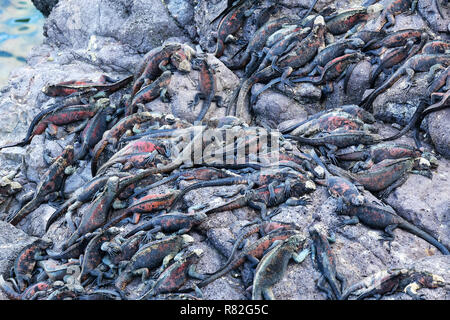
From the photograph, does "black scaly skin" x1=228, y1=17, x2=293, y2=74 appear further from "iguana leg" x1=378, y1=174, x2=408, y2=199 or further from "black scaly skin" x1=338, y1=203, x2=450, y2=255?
"black scaly skin" x1=338, y1=203, x2=450, y2=255

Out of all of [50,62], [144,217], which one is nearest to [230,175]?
[144,217]

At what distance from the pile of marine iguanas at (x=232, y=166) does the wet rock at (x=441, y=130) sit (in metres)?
0.22

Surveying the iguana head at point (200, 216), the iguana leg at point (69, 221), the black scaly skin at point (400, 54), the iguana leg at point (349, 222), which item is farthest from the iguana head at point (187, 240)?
the black scaly skin at point (400, 54)

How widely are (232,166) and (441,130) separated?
3.69 metres

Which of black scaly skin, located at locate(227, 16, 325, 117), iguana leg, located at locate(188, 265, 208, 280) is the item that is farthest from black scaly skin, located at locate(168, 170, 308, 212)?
black scaly skin, located at locate(227, 16, 325, 117)

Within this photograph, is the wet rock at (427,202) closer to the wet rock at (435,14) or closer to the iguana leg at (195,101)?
the wet rock at (435,14)

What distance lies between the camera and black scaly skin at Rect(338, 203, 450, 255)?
6469 millimetres

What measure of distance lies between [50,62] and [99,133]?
3711 mm

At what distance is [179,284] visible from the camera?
5773mm

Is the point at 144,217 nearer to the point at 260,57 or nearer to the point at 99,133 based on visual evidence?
the point at 99,133

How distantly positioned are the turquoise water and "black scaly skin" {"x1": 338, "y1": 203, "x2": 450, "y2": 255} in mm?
11896

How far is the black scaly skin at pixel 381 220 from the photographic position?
6.47m

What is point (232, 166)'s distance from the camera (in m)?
7.68

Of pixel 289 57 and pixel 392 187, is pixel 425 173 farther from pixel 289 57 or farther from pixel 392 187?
pixel 289 57
